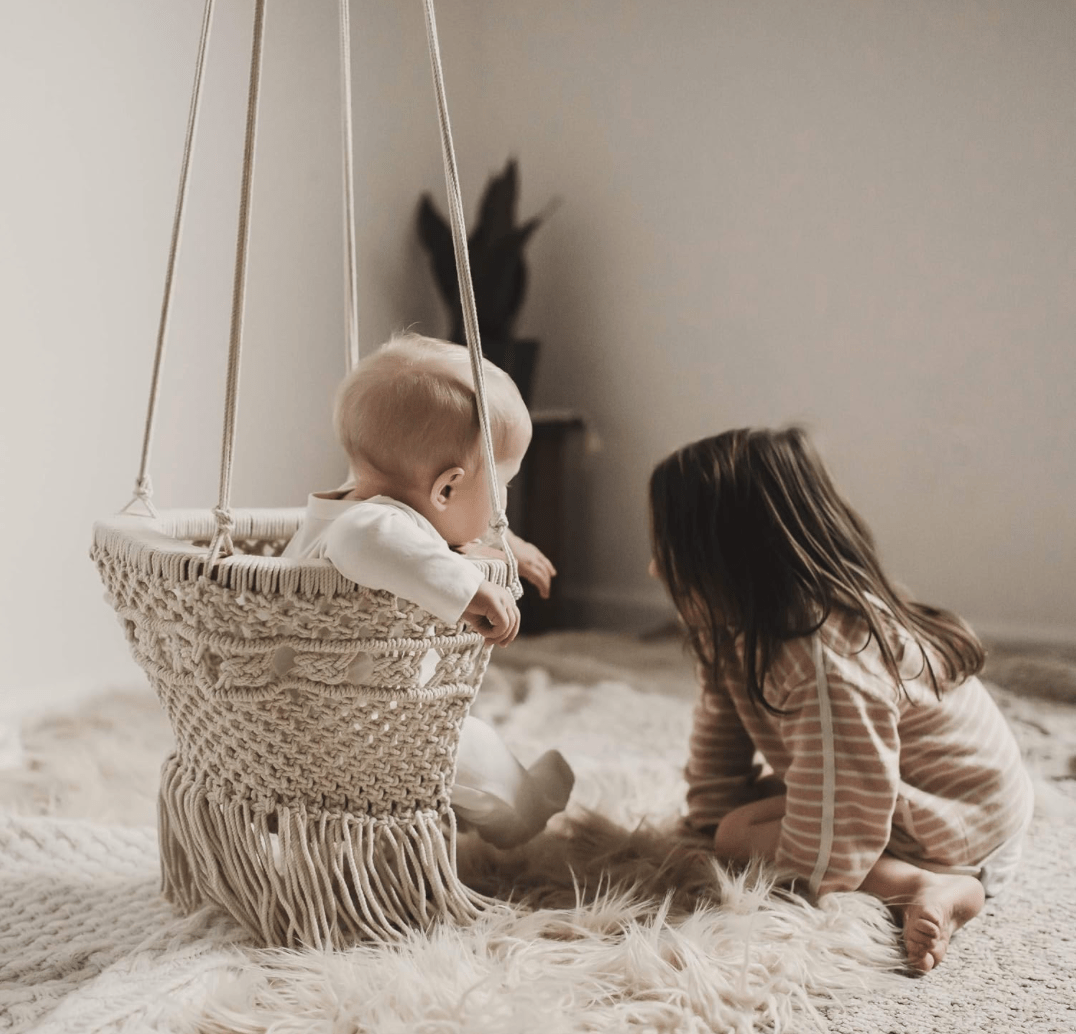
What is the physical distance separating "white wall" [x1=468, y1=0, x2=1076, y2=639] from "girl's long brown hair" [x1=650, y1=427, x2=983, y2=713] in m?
0.99

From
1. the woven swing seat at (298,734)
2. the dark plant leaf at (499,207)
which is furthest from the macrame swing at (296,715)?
the dark plant leaf at (499,207)

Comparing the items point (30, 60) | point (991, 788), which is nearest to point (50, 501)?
point (30, 60)

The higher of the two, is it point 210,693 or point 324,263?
point 324,263

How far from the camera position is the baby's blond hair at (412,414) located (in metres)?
0.84

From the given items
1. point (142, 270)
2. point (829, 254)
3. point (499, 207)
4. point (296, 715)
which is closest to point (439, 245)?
point (499, 207)

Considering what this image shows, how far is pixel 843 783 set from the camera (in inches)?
35.6

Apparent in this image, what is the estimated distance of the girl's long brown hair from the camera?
37.6 inches

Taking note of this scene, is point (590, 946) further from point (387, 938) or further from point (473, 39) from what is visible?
point (473, 39)

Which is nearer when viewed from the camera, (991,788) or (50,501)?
(991,788)

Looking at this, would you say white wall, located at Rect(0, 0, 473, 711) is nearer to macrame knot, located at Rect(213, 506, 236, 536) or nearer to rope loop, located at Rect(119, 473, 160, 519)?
Result: rope loop, located at Rect(119, 473, 160, 519)

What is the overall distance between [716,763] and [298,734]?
0.48 m

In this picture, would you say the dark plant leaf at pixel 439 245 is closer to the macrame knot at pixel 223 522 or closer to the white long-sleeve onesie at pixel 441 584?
the white long-sleeve onesie at pixel 441 584

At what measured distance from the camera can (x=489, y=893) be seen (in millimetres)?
967

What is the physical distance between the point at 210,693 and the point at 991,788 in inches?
27.1
